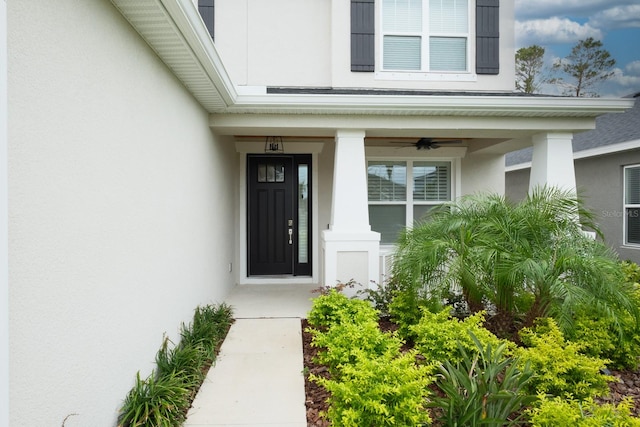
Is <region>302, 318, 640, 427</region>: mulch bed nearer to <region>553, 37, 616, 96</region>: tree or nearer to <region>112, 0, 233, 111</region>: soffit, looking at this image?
<region>112, 0, 233, 111</region>: soffit

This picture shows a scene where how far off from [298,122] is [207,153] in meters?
1.43

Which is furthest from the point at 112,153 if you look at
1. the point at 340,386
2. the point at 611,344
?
the point at 611,344

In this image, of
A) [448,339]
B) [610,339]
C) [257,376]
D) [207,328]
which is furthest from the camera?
[207,328]

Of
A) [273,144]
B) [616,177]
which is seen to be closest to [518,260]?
[273,144]

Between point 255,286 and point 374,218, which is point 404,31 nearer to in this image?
point 374,218

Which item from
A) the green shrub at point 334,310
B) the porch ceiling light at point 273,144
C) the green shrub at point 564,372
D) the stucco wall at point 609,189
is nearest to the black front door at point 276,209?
the porch ceiling light at point 273,144

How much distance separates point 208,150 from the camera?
17.8 ft

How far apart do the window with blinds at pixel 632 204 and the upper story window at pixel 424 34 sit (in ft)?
16.5

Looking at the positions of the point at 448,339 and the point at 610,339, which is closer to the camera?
the point at 448,339

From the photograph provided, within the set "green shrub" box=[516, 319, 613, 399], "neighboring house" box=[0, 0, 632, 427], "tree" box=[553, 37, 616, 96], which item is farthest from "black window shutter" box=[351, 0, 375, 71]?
"tree" box=[553, 37, 616, 96]

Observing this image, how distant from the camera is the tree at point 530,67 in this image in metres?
19.6

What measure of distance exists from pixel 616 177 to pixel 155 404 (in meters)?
10.5

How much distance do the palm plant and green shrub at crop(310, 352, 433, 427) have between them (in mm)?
1872

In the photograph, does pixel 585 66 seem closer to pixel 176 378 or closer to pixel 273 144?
pixel 273 144
